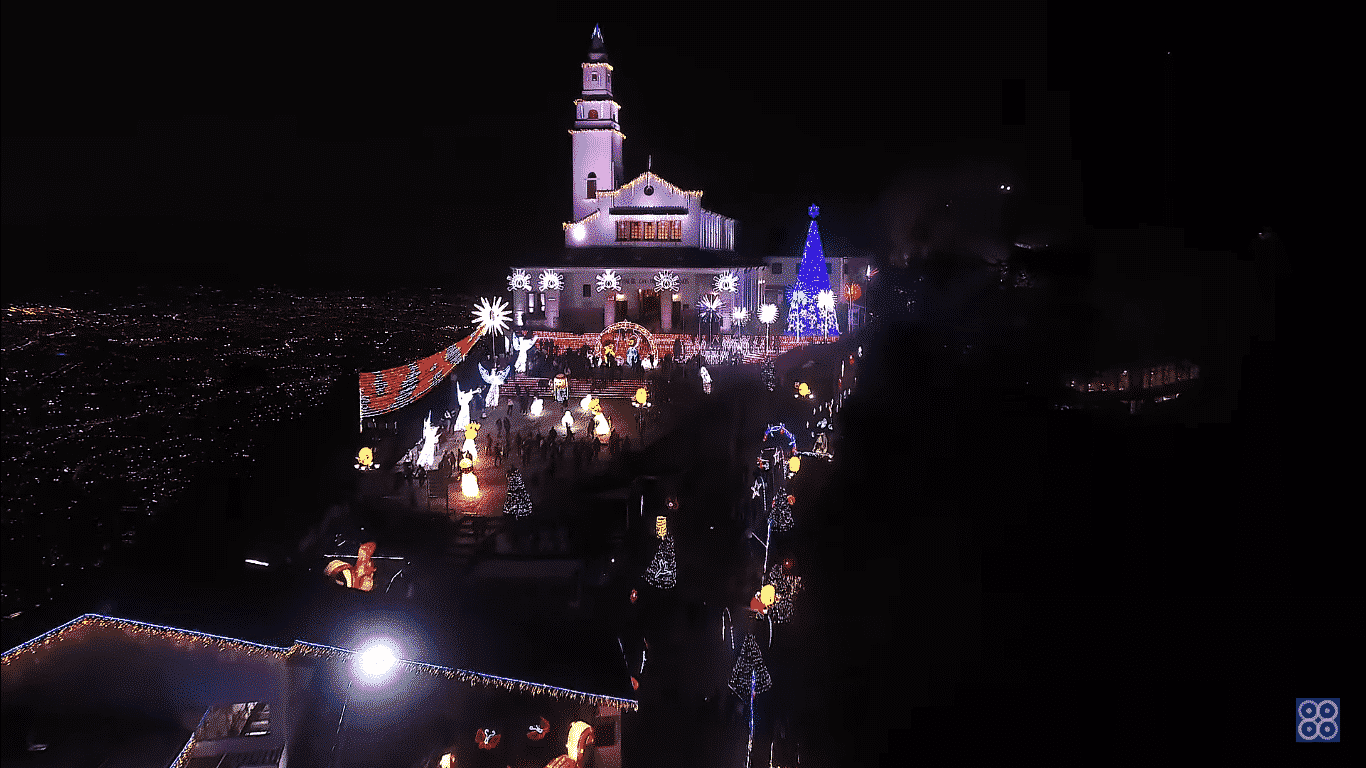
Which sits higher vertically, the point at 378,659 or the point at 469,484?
the point at 469,484

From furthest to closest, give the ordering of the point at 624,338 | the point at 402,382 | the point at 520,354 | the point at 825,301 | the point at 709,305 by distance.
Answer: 1. the point at 709,305
2. the point at 825,301
3. the point at 624,338
4. the point at 520,354
5. the point at 402,382

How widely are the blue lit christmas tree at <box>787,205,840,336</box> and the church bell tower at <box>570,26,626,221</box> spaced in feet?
39.3

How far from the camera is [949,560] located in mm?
20094

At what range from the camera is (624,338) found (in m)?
35.5

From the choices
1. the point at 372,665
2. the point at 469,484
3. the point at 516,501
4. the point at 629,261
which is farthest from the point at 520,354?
the point at 372,665

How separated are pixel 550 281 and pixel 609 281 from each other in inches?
110

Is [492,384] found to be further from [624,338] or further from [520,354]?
[624,338]

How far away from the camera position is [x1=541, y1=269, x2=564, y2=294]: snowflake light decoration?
131ft

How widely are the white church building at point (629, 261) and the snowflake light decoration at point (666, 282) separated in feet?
0.15

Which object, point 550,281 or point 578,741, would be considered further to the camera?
point 550,281

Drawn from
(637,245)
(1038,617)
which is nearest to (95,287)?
(637,245)

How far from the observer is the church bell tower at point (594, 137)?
145 ft

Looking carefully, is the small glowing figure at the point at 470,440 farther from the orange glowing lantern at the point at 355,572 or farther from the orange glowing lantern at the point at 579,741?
the orange glowing lantern at the point at 579,741

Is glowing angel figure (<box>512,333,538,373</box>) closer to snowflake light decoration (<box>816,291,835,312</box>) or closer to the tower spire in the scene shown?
snowflake light decoration (<box>816,291,835,312</box>)
